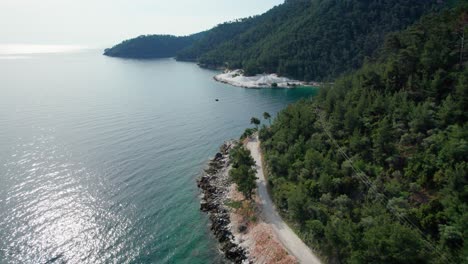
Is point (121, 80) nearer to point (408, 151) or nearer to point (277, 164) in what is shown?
point (277, 164)

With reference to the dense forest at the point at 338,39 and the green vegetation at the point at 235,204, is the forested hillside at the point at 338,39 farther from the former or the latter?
the green vegetation at the point at 235,204

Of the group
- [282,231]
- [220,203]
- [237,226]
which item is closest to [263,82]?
[220,203]

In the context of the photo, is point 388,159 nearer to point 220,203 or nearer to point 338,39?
point 220,203

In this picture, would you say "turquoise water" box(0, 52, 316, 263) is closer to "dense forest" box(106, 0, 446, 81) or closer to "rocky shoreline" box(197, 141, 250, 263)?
"rocky shoreline" box(197, 141, 250, 263)

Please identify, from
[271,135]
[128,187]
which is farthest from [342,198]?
[128,187]

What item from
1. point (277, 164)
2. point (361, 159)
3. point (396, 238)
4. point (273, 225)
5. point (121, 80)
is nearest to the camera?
point (396, 238)

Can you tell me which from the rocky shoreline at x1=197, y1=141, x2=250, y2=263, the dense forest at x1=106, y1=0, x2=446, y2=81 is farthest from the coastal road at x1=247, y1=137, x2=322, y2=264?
the dense forest at x1=106, y1=0, x2=446, y2=81
